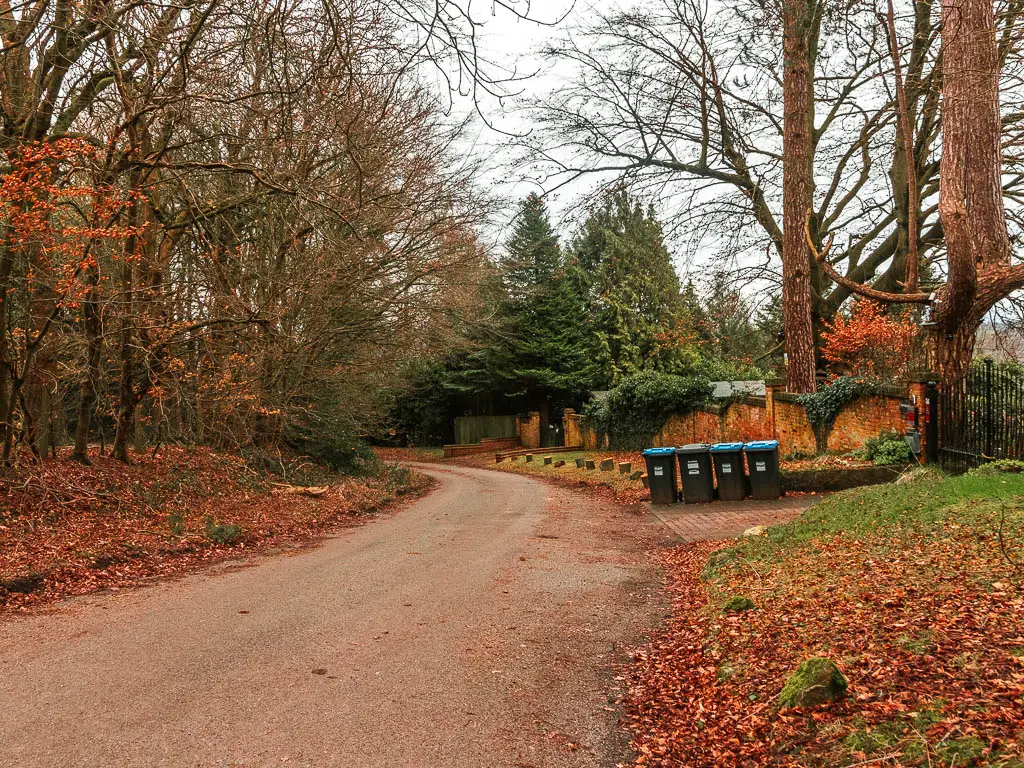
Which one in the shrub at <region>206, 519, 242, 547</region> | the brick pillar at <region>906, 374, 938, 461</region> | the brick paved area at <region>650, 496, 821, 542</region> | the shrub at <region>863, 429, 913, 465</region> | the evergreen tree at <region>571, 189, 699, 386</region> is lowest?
the brick paved area at <region>650, 496, 821, 542</region>

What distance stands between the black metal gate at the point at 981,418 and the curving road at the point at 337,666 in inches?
221

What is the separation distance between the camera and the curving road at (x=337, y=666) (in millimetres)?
4230

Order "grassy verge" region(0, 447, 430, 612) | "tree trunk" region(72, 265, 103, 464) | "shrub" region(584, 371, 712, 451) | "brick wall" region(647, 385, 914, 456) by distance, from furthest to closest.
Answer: "shrub" region(584, 371, 712, 451) < "brick wall" region(647, 385, 914, 456) < "tree trunk" region(72, 265, 103, 464) < "grassy verge" region(0, 447, 430, 612)

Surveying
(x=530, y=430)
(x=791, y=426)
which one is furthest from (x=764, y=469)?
(x=530, y=430)

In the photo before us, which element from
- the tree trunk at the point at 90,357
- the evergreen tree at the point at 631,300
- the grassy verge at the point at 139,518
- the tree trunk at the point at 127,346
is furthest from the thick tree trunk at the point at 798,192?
the evergreen tree at the point at 631,300

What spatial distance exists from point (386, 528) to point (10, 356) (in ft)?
20.6

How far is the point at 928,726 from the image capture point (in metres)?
3.55

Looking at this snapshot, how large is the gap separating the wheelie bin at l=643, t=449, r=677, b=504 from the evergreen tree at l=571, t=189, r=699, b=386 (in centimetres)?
2540

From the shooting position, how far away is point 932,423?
539 inches

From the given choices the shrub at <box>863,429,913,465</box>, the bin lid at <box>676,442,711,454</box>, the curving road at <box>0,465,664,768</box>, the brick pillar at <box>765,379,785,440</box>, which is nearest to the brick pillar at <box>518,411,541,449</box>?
the brick pillar at <box>765,379,785,440</box>

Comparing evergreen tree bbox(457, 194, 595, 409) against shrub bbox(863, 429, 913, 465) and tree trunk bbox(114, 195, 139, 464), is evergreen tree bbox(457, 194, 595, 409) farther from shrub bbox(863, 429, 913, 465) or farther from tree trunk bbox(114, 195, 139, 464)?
tree trunk bbox(114, 195, 139, 464)

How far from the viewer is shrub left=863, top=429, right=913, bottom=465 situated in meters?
14.5

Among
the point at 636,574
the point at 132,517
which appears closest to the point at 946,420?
the point at 636,574

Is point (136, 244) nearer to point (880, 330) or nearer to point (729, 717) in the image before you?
point (729, 717)
